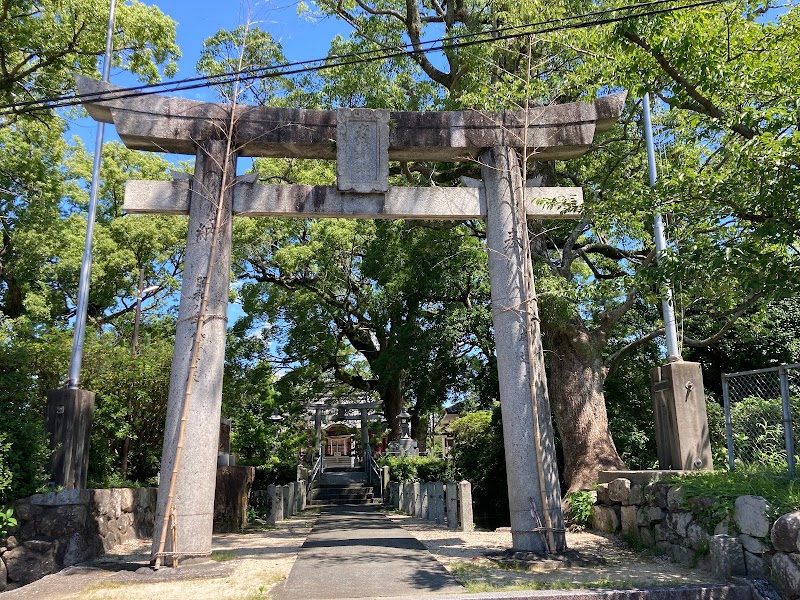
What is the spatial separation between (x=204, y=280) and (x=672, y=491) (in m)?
6.09

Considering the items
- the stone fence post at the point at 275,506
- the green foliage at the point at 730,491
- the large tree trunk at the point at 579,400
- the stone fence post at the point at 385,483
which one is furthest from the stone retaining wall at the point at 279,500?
the green foliage at the point at 730,491

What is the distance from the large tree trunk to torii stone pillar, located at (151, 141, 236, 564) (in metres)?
6.27

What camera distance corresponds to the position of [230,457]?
12.3m

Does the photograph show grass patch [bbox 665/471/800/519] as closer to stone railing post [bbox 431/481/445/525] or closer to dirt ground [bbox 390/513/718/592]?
dirt ground [bbox 390/513/718/592]

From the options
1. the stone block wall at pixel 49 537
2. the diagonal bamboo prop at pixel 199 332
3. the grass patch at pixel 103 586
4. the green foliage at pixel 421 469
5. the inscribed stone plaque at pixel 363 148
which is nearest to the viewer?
the grass patch at pixel 103 586

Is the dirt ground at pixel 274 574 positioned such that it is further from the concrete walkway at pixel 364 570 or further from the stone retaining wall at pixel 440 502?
the stone retaining wall at pixel 440 502

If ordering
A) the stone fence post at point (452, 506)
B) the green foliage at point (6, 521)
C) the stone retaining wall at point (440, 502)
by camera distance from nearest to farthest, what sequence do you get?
the green foliage at point (6, 521)
the stone retaining wall at point (440, 502)
the stone fence post at point (452, 506)

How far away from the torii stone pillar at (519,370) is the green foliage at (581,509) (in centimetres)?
314

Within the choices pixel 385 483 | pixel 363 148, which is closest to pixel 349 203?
pixel 363 148

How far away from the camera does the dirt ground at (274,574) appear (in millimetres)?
5528

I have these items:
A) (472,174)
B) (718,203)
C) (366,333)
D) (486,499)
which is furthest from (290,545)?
(366,333)

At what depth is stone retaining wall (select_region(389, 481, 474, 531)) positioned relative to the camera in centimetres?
1072

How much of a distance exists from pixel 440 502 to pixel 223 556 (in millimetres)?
5832

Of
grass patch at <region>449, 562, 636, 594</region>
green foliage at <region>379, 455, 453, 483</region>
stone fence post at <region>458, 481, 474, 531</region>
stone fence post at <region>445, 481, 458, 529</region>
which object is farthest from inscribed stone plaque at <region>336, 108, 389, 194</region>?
green foliage at <region>379, 455, 453, 483</region>
